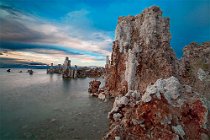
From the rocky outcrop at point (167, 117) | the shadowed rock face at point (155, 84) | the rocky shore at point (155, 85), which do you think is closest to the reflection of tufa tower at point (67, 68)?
the rocky shore at point (155, 85)

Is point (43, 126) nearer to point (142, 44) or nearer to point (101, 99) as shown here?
point (101, 99)

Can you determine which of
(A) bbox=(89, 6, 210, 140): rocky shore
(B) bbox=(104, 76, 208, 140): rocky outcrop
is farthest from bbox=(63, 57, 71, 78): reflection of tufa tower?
(B) bbox=(104, 76, 208, 140): rocky outcrop

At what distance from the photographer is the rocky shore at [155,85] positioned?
12293 millimetres

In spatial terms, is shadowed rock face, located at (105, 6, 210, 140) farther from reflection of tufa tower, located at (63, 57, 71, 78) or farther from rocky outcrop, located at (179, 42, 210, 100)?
reflection of tufa tower, located at (63, 57, 71, 78)

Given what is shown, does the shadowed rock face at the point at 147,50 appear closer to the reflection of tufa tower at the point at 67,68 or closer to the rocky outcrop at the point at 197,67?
the rocky outcrop at the point at 197,67

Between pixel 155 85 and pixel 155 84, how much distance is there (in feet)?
0.83

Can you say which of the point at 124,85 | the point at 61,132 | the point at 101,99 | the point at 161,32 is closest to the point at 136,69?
the point at 124,85

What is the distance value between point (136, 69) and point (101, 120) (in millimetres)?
13307

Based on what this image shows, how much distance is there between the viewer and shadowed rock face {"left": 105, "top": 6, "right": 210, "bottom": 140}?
12.3 meters

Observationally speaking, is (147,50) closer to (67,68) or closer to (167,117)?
(167,117)

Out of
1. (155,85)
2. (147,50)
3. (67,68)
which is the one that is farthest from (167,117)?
(67,68)

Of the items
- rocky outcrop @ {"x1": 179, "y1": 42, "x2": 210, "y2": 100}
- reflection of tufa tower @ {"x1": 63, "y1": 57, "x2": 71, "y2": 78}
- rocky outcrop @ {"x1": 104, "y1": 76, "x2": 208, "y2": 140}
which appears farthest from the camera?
Result: reflection of tufa tower @ {"x1": 63, "y1": 57, "x2": 71, "y2": 78}

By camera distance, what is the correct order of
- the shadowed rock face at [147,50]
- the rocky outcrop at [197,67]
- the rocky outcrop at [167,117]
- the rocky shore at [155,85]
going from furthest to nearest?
the shadowed rock face at [147,50]
the rocky outcrop at [197,67]
the rocky shore at [155,85]
the rocky outcrop at [167,117]

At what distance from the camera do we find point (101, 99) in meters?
36.1
